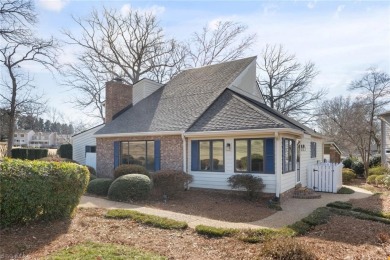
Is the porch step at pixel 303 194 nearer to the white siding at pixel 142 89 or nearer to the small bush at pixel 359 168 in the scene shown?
the white siding at pixel 142 89

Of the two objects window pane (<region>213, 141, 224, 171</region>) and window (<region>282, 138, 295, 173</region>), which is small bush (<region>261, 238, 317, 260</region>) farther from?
window pane (<region>213, 141, 224, 171</region>)

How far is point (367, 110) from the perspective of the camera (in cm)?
2502

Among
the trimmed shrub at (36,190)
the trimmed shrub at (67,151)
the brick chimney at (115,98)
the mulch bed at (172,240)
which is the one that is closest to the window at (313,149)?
the mulch bed at (172,240)

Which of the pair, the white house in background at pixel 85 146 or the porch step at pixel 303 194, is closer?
the porch step at pixel 303 194

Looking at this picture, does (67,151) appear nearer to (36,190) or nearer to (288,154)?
(288,154)

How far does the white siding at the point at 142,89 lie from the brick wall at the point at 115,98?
533mm

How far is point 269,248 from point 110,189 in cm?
716

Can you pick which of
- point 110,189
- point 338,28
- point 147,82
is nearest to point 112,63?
point 147,82

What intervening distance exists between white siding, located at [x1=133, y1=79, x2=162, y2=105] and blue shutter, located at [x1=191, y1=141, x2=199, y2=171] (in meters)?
7.30

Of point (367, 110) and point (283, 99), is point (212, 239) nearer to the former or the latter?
point (367, 110)

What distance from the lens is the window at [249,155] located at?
1127 cm

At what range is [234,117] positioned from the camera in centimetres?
1214

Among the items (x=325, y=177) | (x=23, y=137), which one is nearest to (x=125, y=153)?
(x=325, y=177)

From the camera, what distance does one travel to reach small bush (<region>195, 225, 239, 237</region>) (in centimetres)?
644
